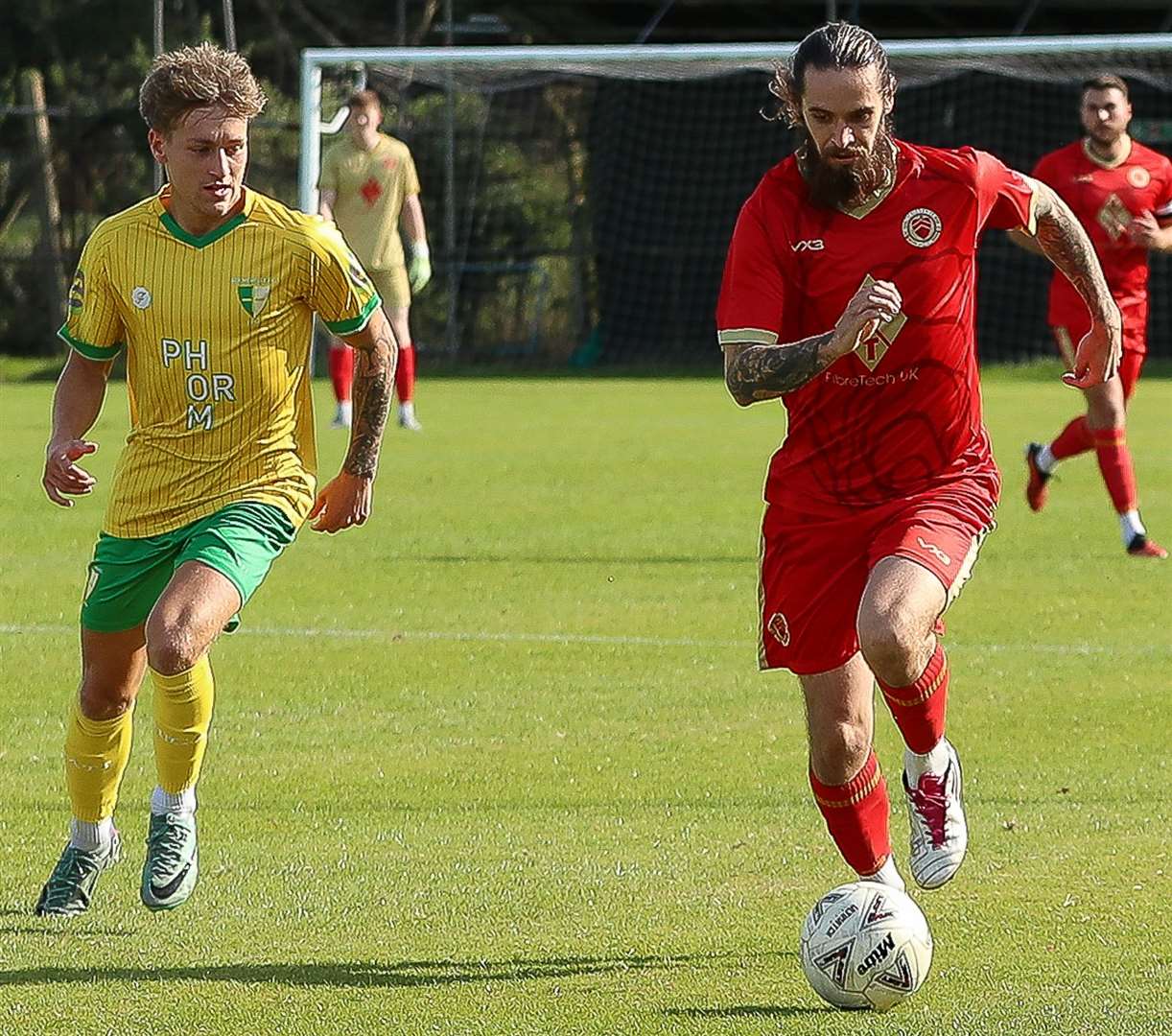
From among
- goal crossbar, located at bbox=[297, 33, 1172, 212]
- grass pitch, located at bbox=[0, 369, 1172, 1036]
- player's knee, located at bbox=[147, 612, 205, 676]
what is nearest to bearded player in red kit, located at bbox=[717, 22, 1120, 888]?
grass pitch, located at bbox=[0, 369, 1172, 1036]

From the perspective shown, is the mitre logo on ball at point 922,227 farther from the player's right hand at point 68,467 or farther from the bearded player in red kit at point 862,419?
the player's right hand at point 68,467

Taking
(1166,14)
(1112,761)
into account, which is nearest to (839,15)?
(1166,14)

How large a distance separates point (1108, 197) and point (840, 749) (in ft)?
23.4

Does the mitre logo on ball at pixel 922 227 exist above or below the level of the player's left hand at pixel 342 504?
above

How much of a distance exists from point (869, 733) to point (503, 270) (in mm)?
22593

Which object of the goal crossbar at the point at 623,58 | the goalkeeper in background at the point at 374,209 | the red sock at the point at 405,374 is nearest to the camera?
the red sock at the point at 405,374

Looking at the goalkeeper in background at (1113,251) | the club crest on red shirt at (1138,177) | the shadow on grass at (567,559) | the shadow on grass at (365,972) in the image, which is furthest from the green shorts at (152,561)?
the club crest on red shirt at (1138,177)

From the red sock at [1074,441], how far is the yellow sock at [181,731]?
7211 millimetres

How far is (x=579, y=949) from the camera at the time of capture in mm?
4656

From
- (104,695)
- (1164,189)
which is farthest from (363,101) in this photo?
(104,695)

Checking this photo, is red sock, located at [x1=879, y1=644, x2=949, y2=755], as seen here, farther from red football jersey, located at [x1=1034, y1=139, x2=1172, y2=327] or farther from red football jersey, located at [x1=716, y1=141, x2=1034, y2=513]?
red football jersey, located at [x1=1034, y1=139, x2=1172, y2=327]

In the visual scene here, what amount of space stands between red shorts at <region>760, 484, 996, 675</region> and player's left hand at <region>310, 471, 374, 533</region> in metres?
1.04

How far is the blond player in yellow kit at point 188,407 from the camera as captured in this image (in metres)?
4.94

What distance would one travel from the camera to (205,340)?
16.7 ft
